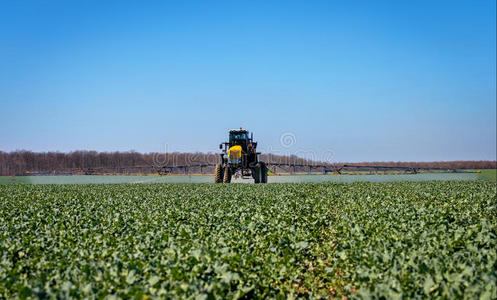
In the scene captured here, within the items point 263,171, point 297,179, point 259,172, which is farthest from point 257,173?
point 297,179

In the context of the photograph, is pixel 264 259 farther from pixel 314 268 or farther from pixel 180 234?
pixel 180 234

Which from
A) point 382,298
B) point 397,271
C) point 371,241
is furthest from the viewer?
point 371,241

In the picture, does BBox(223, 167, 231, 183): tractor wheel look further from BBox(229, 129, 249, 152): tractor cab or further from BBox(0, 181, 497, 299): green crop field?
BBox(0, 181, 497, 299): green crop field

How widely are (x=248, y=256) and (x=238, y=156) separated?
740 inches

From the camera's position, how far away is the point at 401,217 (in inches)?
401

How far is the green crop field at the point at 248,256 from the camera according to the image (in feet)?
15.7

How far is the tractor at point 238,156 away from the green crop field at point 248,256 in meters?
13.6

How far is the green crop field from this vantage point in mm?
4781

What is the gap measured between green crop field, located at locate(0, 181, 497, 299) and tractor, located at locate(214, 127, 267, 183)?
13578 millimetres

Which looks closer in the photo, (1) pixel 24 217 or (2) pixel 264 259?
(2) pixel 264 259

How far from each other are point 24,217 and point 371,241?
9.26 m

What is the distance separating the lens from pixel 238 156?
83.8ft

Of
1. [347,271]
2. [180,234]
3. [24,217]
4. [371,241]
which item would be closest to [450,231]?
[371,241]

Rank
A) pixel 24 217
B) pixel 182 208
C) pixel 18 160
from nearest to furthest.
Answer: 1. pixel 24 217
2. pixel 182 208
3. pixel 18 160
